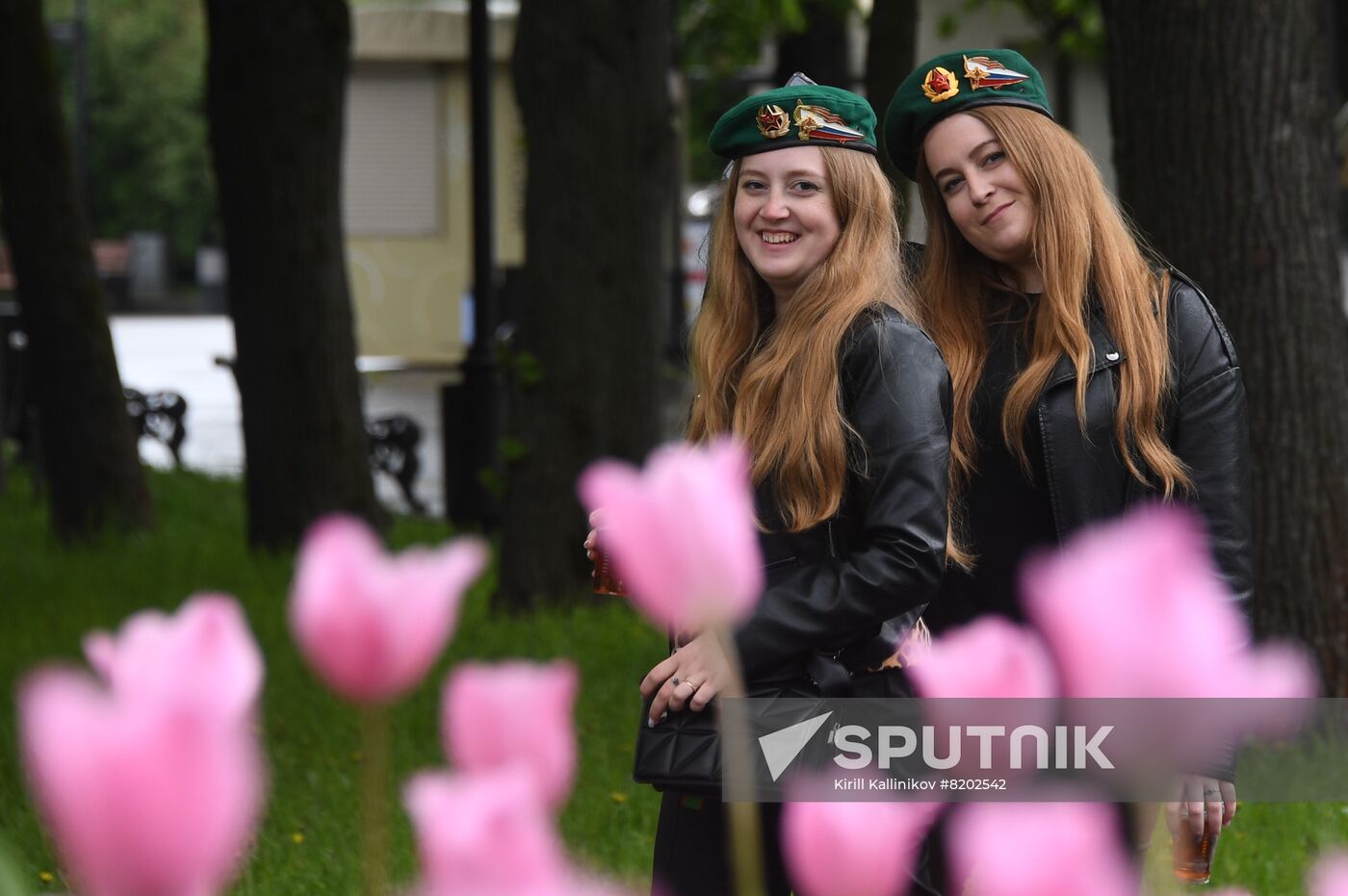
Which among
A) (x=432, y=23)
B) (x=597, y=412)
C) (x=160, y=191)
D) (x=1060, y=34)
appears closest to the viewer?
(x=597, y=412)

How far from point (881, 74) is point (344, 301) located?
3.12m

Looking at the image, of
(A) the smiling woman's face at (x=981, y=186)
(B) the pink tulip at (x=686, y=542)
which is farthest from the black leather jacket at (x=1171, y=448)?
(B) the pink tulip at (x=686, y=542)

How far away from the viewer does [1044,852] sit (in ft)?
1.65

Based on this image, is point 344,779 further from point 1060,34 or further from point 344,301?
point 1060,34

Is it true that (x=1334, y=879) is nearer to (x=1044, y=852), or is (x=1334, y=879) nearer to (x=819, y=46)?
(x=1044, y=852)

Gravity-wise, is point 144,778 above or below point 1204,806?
above

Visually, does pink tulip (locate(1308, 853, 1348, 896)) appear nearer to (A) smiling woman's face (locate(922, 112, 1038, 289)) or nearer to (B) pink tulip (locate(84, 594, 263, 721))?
(B) pink tulip (locate(84, 594, 263, 721))

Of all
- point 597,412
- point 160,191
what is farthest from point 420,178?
point 160,191

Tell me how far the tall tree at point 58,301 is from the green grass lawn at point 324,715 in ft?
1.26

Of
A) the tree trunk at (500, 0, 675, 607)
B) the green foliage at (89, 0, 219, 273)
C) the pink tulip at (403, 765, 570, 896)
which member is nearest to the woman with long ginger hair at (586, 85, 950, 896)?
the pink tulip at (403, 765, 570, 896)

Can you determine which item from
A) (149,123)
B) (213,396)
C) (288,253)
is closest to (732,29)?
(288,253)

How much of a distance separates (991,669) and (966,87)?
85.4 inches

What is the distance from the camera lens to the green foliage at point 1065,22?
1287 cm

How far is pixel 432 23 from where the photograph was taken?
2766 centimetres
